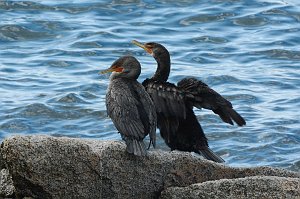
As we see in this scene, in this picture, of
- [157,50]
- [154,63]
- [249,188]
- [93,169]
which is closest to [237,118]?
[157,50]

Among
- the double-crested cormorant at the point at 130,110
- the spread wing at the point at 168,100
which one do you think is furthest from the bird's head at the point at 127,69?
the spread wing at the point at 168,100

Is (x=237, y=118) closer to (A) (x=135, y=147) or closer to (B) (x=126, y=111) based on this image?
(B) (x=126, y=111)

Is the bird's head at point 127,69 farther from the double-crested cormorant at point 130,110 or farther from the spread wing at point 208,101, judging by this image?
the spread wing at point 208,101

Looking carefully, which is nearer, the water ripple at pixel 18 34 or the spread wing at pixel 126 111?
the spread wing at pixel 126 111

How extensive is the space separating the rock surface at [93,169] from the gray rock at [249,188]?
1.45ft

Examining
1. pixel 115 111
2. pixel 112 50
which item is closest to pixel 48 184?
pixel 115 111

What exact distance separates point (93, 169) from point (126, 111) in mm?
803

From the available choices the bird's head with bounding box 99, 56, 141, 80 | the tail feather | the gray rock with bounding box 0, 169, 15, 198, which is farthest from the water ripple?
the gray rock with bounding box 0, 169, 15, 198

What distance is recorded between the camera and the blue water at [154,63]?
12.0 meters

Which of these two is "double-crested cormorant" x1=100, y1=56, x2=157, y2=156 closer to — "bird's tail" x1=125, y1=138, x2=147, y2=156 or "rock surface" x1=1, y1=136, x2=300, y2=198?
"bird's tail" x1=125, y1=138, x2=147, y2=156

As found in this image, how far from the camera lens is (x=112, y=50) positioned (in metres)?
15.8

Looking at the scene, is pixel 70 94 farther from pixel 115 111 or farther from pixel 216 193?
pixel 216 193

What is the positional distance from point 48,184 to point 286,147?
18.6ft

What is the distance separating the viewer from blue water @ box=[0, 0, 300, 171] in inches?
473
